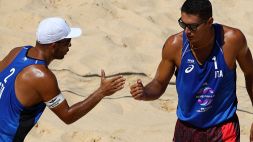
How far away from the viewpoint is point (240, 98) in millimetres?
6133

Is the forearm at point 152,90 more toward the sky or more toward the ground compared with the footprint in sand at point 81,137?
more toward the sky

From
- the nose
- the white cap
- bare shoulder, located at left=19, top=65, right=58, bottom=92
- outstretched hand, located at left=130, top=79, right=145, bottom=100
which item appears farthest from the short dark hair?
bare shoulder, located at left=19, top=65, right=58, bottom=92

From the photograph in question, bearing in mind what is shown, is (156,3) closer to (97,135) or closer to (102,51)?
(102,51)

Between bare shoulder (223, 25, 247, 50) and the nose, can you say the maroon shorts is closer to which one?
bare shoulder (223, 25, 247, 50)

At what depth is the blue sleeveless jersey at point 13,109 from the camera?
11.0 ft

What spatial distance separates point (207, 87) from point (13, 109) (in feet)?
3.79

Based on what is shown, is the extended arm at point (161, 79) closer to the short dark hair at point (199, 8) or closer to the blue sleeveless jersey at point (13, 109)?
the short dark hair at point (199, 8)

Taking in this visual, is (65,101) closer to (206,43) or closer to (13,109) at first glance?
(13,109)

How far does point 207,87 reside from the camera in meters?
3.54

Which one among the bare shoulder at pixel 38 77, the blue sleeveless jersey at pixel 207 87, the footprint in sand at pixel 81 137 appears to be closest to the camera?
the bare shoulder at pixel 38 77

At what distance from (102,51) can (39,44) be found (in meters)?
3.19

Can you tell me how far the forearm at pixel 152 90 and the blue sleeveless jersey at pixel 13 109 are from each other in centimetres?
66

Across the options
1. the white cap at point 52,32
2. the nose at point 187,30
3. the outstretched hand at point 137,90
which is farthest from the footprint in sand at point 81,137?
the nose at point 187,30

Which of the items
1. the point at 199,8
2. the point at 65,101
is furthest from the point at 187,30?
the point at 65,101
